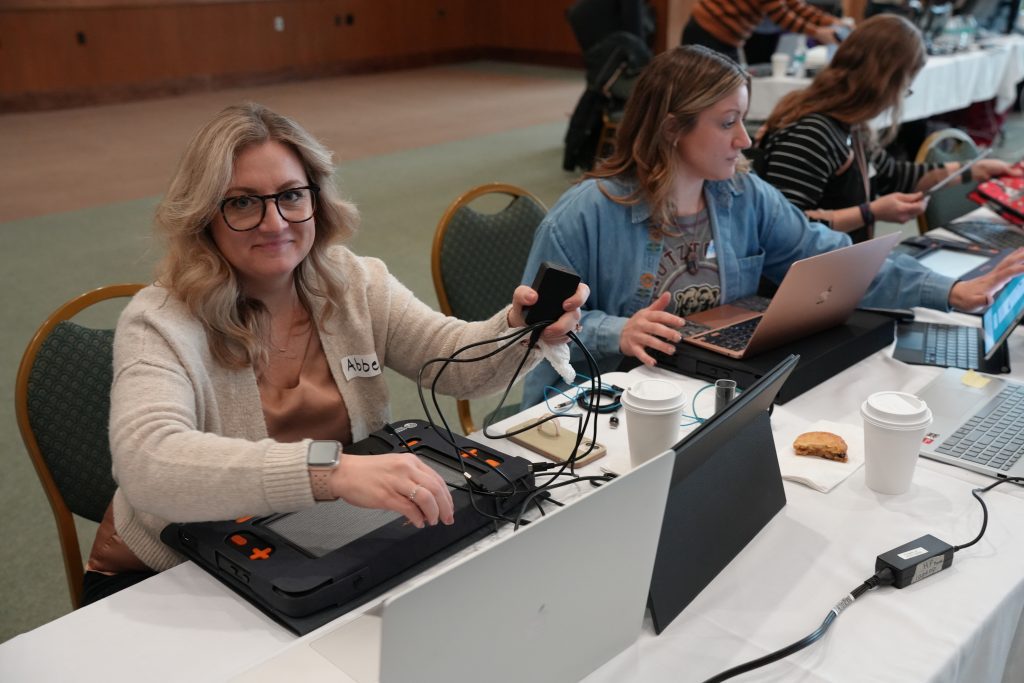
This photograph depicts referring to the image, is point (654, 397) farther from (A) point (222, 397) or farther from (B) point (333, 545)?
(A) point (222, 397)

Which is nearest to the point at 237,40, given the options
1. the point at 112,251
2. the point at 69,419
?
the point at 112,251

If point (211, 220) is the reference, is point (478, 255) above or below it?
below

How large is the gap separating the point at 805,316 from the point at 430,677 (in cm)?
121

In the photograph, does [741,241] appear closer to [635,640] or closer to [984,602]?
[984,602]

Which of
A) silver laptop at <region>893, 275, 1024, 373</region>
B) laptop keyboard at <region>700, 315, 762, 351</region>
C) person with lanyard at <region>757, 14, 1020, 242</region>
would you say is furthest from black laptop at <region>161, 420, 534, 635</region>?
person with lanyard at <region>757, 14, 1020, 242</region>

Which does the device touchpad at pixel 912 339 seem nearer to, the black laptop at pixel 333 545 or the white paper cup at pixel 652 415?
the white paper cup at pixel 652 415

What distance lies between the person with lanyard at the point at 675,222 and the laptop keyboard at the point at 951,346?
0.06 m

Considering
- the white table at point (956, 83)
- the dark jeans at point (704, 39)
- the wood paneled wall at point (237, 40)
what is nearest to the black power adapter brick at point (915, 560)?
the white table at point (956, 83)

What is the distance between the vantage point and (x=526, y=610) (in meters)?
0.87

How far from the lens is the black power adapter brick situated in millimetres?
1202

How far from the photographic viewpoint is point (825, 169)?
2.75 metres

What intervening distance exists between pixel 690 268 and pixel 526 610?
137 centimetres

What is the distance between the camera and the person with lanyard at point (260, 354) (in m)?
1.19

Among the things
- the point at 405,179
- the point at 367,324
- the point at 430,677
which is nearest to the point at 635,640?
the point at 430,677
